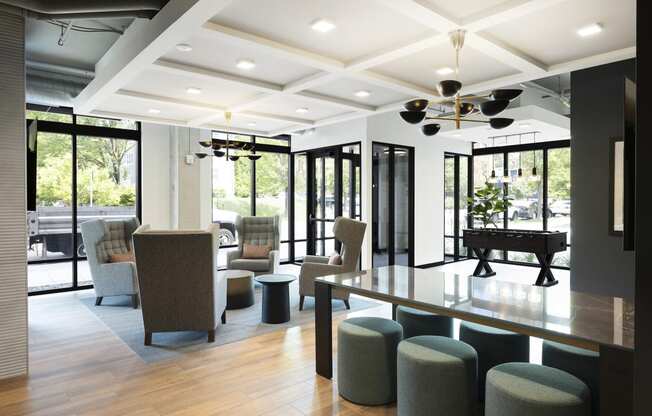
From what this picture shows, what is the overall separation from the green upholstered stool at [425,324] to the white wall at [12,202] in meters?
2.96

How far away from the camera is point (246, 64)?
3.99 m

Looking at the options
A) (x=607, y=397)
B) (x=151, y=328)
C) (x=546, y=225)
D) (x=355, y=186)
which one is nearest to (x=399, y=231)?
(x=355, y=186)

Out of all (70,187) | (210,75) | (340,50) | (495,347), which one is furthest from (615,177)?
(70,187)

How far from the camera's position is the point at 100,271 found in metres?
5.18

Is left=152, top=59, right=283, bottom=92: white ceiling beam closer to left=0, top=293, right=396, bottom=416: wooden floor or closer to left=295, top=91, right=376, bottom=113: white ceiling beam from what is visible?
left=295, top=91, right=376, bottom=113: white ceiling beam

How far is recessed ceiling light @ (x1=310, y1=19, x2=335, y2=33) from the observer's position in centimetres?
309

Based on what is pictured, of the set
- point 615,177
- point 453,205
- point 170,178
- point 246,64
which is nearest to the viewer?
point 246,64

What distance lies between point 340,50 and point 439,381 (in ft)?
9.13

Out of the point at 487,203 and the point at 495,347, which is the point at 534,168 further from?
the point at 495,347

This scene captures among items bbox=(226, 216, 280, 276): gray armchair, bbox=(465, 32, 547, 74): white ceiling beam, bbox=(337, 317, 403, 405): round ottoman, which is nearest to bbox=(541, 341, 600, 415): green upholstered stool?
bbox=(337, 317, 403, 405): round ottoman

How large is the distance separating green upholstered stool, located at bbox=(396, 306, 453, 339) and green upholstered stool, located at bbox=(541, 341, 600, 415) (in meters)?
0.70

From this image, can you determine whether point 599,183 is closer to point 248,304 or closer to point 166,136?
point 248,304

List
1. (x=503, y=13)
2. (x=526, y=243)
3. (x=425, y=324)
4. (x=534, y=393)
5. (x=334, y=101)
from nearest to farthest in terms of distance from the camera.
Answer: (x=534, y=393) < (x=503, y=13) < (x=425, y=324) < (x=334, y=101) < (x=526, y=243)

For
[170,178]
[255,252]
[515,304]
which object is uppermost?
[170,178]
